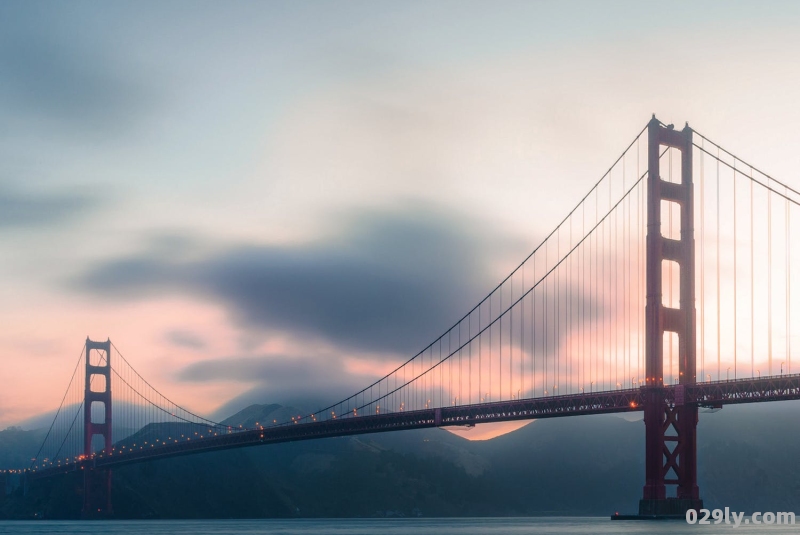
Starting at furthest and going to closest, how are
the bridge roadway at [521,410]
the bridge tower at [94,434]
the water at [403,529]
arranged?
the bridge tower at [94,434] < the water at [403,529] < the bridge roadway at [521,410]


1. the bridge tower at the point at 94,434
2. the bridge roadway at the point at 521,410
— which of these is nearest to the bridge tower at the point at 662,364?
the bridge roadway at the point at 521,410

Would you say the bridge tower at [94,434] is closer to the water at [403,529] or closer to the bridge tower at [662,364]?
the water at [403,529]

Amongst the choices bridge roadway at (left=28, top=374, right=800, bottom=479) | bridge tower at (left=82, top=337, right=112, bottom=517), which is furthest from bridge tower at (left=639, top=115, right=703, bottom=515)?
bridge tower at (left=82, top=337, right=112, bottom=517)

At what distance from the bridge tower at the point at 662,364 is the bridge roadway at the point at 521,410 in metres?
1.06

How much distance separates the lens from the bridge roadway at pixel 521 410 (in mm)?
66750

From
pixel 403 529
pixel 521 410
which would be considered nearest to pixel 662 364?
pixel 521 410

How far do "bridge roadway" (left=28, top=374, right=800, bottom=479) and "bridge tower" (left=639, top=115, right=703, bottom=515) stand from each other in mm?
1056

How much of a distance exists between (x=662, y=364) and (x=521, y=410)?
46.8 ft

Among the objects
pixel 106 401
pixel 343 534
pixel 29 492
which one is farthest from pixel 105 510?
pixel 343 534

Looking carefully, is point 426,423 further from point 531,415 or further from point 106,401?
point 106,401

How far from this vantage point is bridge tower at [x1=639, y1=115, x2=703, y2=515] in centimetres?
7056

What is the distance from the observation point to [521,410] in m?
82.9

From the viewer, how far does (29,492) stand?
17025 cm

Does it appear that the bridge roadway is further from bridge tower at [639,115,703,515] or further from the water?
the water
